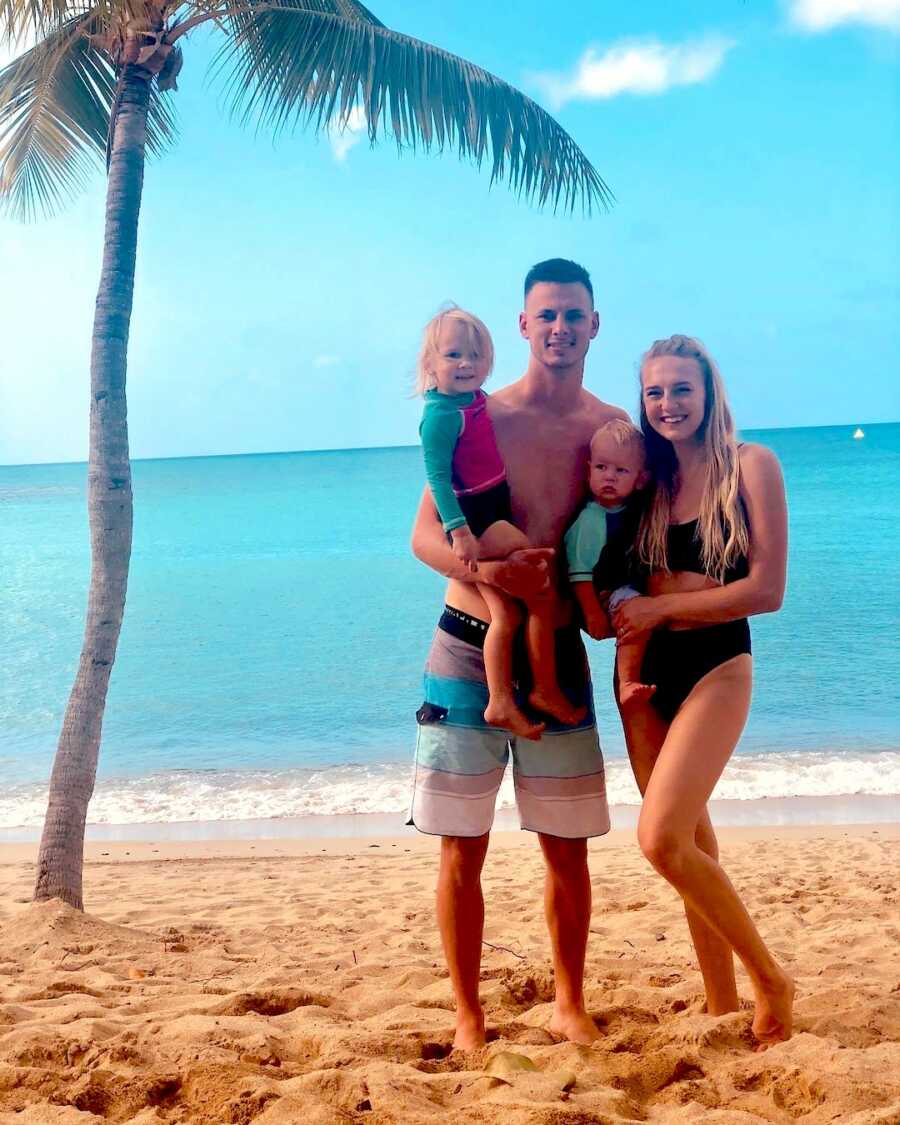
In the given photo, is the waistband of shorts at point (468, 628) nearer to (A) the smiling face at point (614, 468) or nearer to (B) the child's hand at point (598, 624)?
(B) the child's hand at point (598, 624)

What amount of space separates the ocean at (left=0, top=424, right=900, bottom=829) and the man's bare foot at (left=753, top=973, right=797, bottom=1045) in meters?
5.89

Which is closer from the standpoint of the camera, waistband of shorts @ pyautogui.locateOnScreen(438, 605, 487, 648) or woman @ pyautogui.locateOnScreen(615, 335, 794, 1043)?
Result: woman @ pyautogui.locateOnScreen(615, 335, 794, 1043)

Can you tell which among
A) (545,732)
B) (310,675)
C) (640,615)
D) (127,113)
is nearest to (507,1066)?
(545,732)

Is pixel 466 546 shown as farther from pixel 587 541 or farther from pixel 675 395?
pixel 675 395

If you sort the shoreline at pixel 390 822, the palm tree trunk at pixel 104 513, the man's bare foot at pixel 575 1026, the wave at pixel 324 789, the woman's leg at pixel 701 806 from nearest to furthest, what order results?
1. the woman's leg at pixel 701 806
2. the man's bare foot at pixel 575 1026
3. the palm tree trunk at pixel 104 513
4. the shoreline at pixel 390 822
5. the wave at pixel 324 789

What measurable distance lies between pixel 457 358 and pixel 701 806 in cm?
149

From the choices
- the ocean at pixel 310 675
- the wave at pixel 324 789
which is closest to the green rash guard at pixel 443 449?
the wave at pixel 324 789

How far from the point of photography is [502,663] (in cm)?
313

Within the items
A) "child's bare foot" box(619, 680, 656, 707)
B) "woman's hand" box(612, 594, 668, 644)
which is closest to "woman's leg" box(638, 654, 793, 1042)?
"child's bare foot" box(619, 680, 656, 707)

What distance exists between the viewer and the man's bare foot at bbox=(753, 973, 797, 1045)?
10.5 feet

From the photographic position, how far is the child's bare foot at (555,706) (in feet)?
10.4

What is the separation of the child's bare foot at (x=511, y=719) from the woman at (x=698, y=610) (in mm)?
295

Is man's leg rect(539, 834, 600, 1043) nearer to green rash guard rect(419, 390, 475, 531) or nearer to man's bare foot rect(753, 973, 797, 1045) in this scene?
man's bare foot rect(753, 973, 797, 1045)

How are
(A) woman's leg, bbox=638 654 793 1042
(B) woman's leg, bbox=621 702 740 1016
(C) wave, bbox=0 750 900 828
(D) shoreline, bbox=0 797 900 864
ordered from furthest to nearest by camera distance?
(C) wave, bbox=0 750 900 828
(D) shoreline, bbox=0 797 900 864
(B) woman's leg, bbox=621 702 740 1016
(A) woman's leg, bbox=638 654 793 1042
